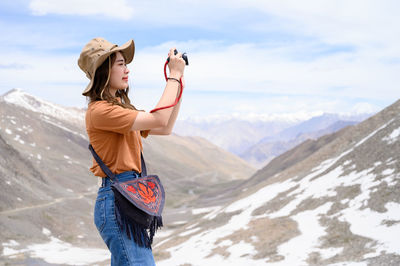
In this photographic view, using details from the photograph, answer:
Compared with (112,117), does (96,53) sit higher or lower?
higher

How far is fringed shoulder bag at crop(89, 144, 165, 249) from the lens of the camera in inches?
186

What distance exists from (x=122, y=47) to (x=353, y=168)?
104 ft

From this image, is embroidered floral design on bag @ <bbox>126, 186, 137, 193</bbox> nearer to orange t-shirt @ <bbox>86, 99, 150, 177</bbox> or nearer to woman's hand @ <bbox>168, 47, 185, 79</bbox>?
orange t-shirt @ <bbox>86, 99, 150, 177</bbox>

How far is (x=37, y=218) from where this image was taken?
75.8 metres

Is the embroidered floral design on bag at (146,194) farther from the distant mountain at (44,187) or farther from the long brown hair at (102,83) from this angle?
the distant mountain at (44,187)

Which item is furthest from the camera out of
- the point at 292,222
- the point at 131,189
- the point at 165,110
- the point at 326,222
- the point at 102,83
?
the point at 292,222

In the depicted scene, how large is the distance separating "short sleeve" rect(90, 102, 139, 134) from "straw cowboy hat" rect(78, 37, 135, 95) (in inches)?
14.3

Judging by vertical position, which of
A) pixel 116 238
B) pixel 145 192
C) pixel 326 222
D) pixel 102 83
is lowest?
→ pixel 326 222

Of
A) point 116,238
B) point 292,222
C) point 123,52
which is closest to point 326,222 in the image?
point 292,222

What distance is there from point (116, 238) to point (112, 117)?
1405 mm

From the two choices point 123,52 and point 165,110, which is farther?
point 123,52

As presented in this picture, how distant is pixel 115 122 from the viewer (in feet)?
15.4

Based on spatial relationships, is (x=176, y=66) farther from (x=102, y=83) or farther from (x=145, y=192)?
(x=145, y=192)

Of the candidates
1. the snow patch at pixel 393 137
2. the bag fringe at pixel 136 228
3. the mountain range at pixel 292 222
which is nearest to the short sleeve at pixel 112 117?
the bag fringe at pixel 136 228
